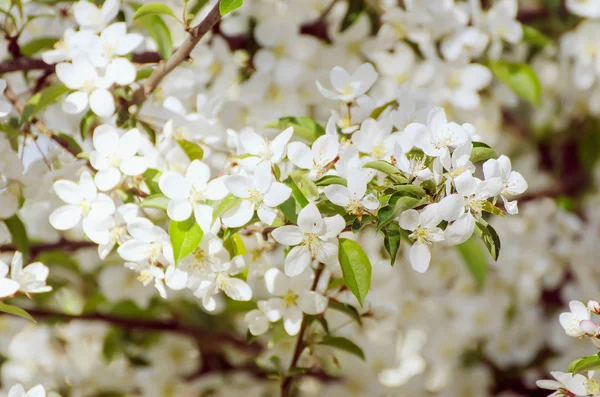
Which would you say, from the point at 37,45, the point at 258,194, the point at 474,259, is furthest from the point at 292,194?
the point at 474,259

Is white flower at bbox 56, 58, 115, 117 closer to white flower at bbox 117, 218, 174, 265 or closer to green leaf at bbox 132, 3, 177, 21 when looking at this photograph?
Answer: green leaf at bbox 132, 3, 177, 21

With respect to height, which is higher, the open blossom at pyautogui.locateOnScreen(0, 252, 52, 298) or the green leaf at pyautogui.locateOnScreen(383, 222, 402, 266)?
the green leaf at pyautogui.locateOnScreen(383, 222, 402, 266)

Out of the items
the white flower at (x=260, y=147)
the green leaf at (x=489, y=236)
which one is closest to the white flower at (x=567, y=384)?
the green leaf at (x=489, y=236)

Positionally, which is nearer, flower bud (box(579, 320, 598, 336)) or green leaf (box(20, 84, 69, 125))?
flower bud (box(579, 320, 598, 336))

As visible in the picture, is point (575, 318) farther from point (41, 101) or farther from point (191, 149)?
point (41, 101)

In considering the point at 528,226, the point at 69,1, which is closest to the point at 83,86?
the point at 69,1

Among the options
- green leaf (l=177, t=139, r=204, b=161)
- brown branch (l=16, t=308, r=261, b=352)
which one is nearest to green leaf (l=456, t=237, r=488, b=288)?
brown branch (l=16, t=308, r=261, b=352)
